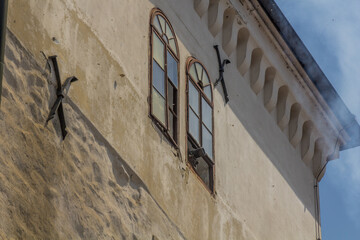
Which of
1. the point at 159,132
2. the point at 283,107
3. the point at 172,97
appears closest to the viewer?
the point at 159,132

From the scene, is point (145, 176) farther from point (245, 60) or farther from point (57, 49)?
point (245, 60)

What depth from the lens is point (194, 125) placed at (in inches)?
557

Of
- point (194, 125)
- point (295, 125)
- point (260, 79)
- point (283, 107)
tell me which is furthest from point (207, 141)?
point (295, 125)

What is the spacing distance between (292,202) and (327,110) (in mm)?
1862

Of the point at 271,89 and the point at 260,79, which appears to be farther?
the point at 271,89

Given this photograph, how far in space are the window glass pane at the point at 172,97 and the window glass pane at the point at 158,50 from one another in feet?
0.83

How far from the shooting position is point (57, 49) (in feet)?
37.4

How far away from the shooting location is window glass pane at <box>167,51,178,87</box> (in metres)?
13.8

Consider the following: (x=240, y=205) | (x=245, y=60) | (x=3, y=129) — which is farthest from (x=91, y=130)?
(x=245, y=60)

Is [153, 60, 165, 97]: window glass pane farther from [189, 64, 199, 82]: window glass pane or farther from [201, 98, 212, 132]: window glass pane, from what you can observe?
[201, 98, 212, 132]: window glass pane

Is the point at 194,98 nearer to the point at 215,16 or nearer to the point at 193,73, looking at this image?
the point at 193,73

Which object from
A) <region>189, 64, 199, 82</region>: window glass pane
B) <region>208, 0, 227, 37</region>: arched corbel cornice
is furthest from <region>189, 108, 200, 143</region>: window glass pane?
<region>208, 0, 227, 37</region>: arched corbel cornice

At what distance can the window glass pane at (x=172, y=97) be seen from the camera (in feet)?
44.8

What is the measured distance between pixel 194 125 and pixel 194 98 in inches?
13.6
